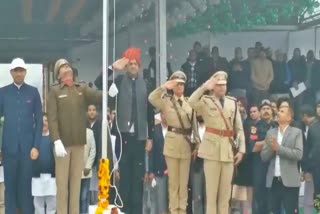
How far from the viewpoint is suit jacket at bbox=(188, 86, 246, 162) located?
799 centimetres

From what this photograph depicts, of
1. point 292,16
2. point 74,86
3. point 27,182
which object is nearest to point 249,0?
point 292,16

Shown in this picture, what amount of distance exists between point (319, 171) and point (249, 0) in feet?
10.1

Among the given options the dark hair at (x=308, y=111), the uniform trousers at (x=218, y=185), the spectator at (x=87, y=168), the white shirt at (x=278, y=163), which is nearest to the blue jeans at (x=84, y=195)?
the spectator at (x=87, y=168)

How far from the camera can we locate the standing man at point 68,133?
25.4 ft

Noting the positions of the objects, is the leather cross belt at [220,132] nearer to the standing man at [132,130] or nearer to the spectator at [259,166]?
the spectator at [259,166]

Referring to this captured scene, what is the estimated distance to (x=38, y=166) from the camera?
8.57 meters

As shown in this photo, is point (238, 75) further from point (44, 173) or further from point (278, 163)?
point (44, 173)

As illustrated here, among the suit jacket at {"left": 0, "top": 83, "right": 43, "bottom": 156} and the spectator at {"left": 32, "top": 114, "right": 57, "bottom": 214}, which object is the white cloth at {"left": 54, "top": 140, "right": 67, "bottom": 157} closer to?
the suit jacket at {"left": 0, "top": 83, "right": 43, "bottom": 156}

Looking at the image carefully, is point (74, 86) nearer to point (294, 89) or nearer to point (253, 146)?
point (253, 146)

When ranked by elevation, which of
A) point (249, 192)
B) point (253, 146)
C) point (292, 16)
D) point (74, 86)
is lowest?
point (249, 192)

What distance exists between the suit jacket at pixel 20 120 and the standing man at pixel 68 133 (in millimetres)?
335

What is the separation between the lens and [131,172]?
871 cm

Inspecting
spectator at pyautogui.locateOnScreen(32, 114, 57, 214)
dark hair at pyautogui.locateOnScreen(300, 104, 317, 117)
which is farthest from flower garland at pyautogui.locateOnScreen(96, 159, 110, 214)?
dark hair at pyautogui.locateOnScreen(300, 104, 317, 117)

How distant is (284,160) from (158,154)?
4.75ft
